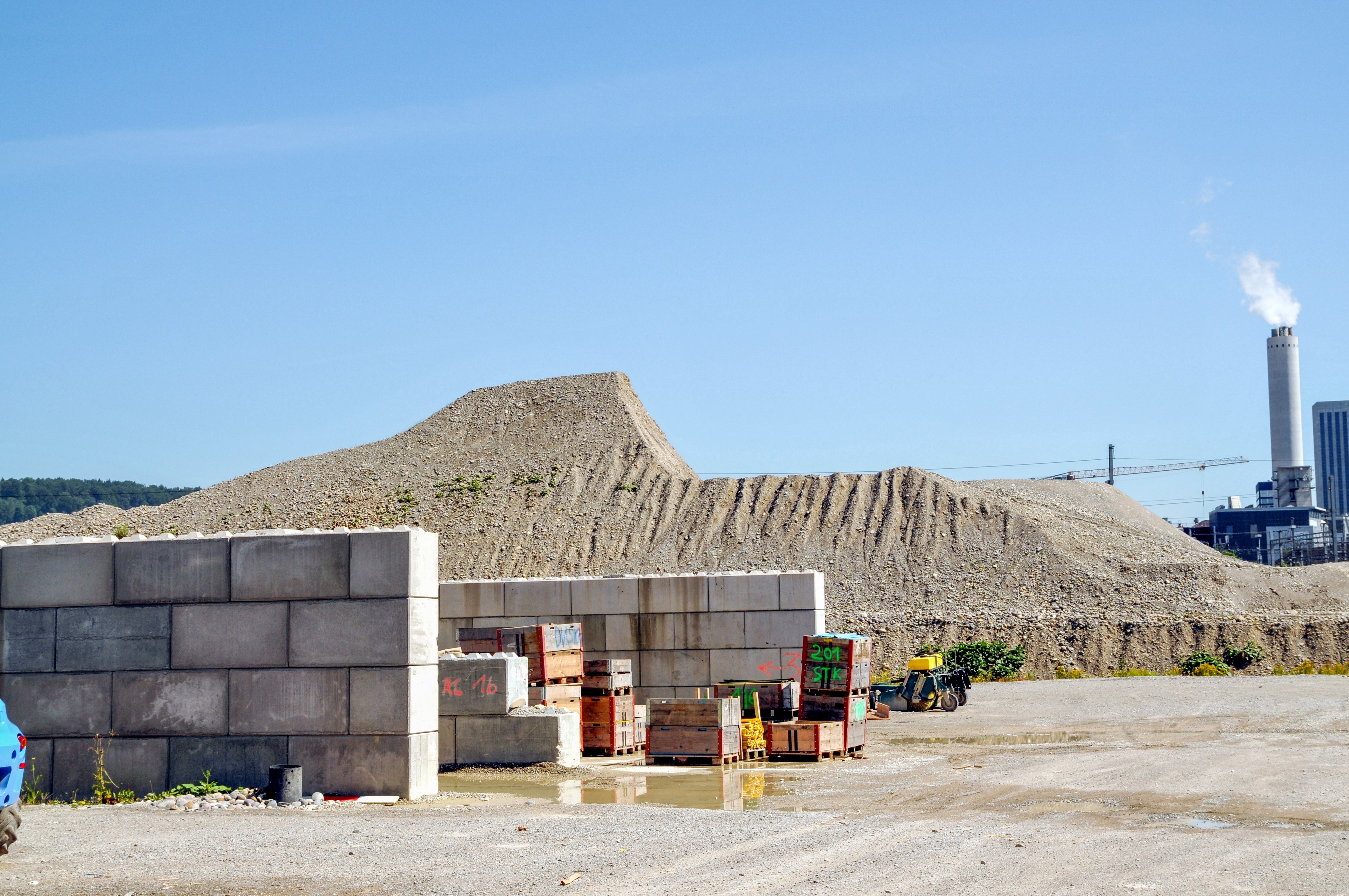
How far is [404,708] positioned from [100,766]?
3302 mm

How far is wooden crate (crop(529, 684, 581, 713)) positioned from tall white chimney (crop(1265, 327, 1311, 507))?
317ft

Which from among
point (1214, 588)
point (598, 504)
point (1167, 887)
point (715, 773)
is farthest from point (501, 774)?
point (598, 504)

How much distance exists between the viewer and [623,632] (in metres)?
21.9

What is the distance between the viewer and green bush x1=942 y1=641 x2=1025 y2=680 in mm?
38812

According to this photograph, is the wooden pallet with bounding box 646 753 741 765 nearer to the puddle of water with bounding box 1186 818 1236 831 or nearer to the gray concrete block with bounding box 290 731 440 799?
the gray concrete block with bounding box 290 731 440 799

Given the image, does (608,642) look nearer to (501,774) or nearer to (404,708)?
(501,774)

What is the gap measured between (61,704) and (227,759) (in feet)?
6.19

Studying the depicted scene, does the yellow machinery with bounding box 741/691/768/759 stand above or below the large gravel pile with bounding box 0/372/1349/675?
below

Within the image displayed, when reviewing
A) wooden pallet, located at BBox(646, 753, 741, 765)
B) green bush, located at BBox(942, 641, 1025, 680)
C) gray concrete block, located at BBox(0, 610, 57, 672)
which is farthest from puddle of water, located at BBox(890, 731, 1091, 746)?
green bush, located at BBox(942, 641, 1025, 680)

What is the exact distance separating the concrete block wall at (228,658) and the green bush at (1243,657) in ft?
107

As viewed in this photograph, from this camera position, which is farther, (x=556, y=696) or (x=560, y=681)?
(x=560, y=681)

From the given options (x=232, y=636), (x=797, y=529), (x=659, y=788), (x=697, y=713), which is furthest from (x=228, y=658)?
(x=797, y=529)

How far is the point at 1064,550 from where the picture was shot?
53781 millimetres

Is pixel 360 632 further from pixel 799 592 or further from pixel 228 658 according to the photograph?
pixel 799 592
